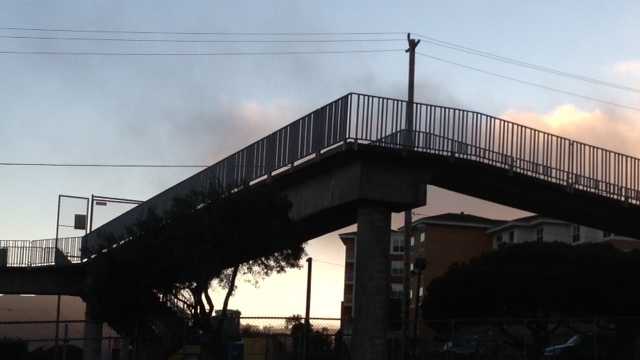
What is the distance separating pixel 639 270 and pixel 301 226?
30981mm

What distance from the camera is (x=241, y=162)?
104ft

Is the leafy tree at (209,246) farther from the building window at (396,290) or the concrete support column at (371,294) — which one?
the building window at (396,290)

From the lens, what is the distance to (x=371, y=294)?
26922mm

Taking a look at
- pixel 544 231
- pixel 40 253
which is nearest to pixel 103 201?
pixel 40 253

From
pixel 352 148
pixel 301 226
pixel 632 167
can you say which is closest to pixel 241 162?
pixel 301 226

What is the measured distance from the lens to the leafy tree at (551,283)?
55344 millimetres

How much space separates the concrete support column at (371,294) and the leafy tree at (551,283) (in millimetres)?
27487

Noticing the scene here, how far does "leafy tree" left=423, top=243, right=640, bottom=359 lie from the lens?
182 ft

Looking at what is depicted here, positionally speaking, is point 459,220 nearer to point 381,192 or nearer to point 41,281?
point 41,281

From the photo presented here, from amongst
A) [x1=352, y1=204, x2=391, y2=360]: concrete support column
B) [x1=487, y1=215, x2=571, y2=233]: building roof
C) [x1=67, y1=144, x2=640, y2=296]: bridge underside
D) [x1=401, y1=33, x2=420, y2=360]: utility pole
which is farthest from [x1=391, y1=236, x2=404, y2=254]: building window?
[x1=352, y1=204, x2=391, y2=360]: concrete support column

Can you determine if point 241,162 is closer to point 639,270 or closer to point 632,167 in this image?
point 632,167

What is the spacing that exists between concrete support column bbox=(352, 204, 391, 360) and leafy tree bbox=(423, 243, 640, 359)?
2749 cm

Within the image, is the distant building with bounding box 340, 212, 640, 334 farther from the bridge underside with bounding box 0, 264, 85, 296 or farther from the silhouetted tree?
the silhouetted tree

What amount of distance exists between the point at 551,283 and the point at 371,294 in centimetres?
3248
